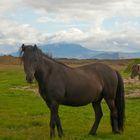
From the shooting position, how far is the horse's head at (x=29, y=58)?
35.8 ft

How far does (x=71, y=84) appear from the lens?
39.2 ft

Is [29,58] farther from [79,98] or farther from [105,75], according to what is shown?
[105,75]

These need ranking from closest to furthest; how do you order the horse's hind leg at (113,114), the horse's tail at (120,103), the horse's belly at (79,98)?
the horse's belly at (79,98) → the horse's hind leg at (113,114) → the horse's tail at (120,103)

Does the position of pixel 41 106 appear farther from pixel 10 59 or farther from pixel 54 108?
pixel 10 59

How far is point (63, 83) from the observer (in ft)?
38.7

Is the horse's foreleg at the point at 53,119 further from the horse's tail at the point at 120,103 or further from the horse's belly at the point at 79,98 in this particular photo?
the horse's tail at the point at 120,103

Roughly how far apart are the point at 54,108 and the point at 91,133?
2.01 meters

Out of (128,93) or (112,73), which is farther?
(128,93)

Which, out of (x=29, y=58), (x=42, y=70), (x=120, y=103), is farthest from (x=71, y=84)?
(x=120, y=103)

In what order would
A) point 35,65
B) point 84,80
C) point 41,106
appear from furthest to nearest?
point 41,106
point 84,80
point 35,65

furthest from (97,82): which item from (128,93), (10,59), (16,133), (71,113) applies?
(10,59)

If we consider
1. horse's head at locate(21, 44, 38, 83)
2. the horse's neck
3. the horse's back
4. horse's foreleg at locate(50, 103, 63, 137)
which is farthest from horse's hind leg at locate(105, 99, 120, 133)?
horse's head at locate(21, 44, 38, 83)

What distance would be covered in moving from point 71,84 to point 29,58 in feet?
5.46

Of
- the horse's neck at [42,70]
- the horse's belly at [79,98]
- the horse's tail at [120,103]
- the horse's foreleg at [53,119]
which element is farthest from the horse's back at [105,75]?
the horse's foreleg at [53,119]
